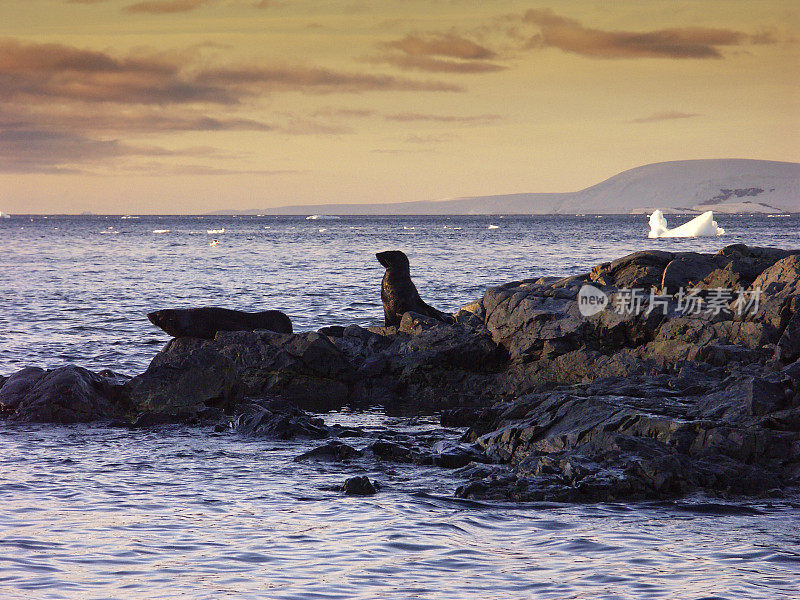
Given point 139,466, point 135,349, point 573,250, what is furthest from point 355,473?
point 573,250

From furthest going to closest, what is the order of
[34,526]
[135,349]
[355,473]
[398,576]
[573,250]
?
[573,250], [135,349], [355,473], [34,526], [398,576]

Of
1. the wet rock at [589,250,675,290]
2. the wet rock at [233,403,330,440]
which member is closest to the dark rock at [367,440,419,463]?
the wet rock at [233,403,330,440]

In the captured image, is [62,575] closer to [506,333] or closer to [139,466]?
[139,466]

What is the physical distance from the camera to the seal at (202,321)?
2105 cm

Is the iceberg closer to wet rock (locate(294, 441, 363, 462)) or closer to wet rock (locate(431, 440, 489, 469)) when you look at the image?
wet rock (locate(431, 440, 489, 469))

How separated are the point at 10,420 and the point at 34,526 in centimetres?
705

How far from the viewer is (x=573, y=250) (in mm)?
78188

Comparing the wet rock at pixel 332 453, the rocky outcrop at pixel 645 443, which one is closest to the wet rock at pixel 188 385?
the wet rock at pixel 332 453

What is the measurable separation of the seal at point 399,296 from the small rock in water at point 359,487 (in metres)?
12.7

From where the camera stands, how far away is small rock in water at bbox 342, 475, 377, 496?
11.5m

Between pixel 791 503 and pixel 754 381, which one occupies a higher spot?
pixel 754 381

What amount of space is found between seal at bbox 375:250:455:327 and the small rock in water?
12.7 meters

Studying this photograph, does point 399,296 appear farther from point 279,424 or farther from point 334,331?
point 279,424

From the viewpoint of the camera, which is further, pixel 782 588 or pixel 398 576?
pixel 398 576
